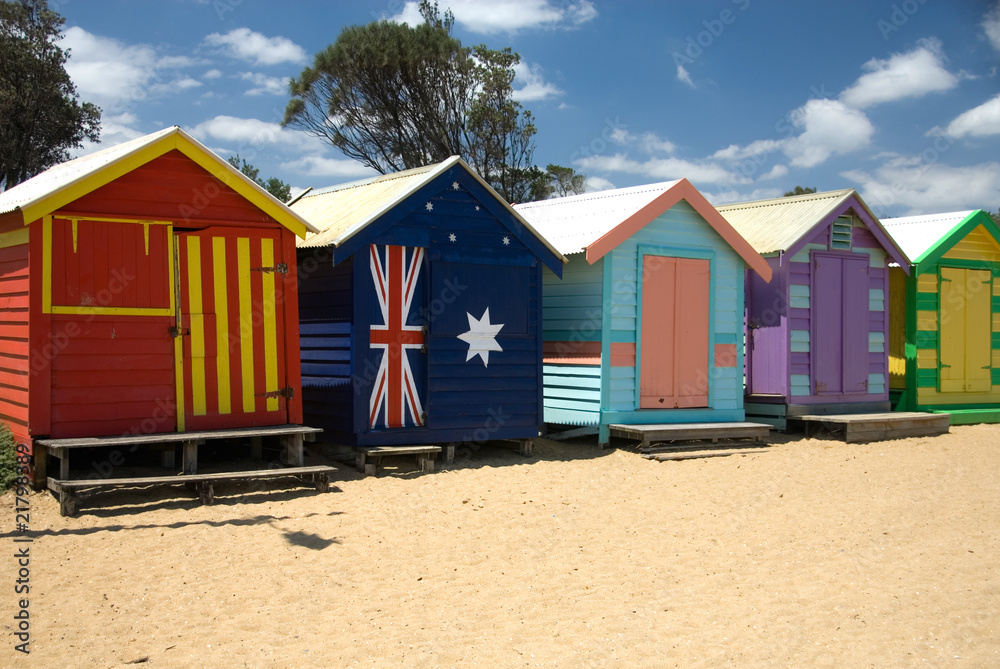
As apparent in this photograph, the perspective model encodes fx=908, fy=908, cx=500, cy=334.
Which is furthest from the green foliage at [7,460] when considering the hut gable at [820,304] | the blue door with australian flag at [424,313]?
the hut gable at [820,304]

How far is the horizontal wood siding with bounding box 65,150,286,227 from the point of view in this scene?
28.2ft

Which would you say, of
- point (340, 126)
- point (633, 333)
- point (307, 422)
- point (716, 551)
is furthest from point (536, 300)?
point (340, 126)

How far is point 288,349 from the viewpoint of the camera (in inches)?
378

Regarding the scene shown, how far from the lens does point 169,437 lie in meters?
8.41

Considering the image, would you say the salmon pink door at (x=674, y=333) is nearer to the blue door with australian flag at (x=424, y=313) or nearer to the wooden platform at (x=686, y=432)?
the wooden platform at (x=686, y=432)

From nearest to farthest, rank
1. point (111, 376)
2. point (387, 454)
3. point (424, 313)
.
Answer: point (111, 376) → point (387, 454) → point (424, 313)

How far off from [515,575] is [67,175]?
5904 millimetres

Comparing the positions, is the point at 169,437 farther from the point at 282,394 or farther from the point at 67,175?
the point at 67,175

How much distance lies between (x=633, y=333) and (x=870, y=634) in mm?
6871

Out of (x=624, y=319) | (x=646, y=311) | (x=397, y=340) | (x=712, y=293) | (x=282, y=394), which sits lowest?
(x=282, y=394)

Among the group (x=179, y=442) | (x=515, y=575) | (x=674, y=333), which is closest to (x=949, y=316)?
(x=674, y=333)

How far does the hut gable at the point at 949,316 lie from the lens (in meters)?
16.2

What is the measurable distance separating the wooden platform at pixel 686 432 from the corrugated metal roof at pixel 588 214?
8.17 feet

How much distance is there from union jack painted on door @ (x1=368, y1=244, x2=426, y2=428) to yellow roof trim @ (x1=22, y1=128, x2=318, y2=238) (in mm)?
1049
